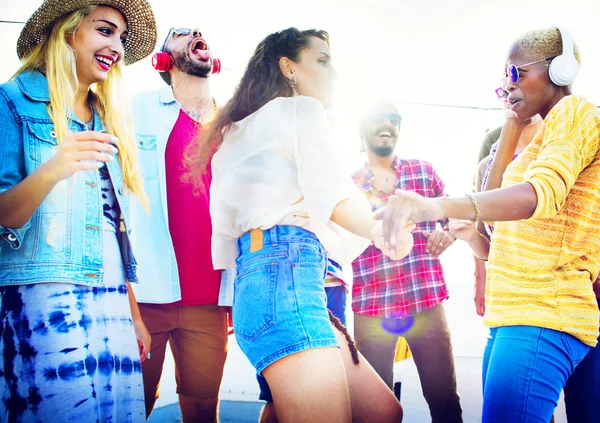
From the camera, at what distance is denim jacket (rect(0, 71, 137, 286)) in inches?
62.6

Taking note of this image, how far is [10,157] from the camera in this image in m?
1.61

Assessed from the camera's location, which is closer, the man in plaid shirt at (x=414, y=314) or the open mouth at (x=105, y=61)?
the open mouth at (x=105, y=61)

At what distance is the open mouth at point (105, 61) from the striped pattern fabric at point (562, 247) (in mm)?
1647

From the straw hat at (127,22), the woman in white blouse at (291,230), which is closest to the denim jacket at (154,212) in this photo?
the straw hat at (127,22)

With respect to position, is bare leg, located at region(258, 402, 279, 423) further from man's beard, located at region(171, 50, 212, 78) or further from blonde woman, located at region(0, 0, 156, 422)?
man's beard, located at region(171, 50, 212, 78)

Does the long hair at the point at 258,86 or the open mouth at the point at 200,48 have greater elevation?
the open mouth at the point at 200,48

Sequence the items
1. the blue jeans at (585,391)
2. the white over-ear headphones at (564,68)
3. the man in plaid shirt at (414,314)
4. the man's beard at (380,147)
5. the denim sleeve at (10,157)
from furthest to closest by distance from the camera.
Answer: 1. the man's beard at (380,147)
2. the man in plaid shirt at (414,314)
3. the white over-ear headphones at (564,68)
4. the blue jeans at (585,391)
5. the denim sleeve at (10,157)

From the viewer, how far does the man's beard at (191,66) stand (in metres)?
2.99

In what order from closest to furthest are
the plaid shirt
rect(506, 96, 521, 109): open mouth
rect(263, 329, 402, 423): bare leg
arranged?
rect(263, 329, 402, 423): bare leg → rect(506, 96, 521, 109): open mouth → the plaid shirt

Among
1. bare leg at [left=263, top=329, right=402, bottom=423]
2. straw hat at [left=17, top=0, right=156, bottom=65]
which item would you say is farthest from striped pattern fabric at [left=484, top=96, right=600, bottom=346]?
straw hat at [left=17, top=0, right=156, bottom=65]

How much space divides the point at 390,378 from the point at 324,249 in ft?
6.46

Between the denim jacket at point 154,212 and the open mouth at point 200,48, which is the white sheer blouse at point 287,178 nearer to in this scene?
the denim jacket at point 154,212

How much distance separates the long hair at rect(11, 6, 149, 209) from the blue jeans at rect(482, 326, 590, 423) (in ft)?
4.98

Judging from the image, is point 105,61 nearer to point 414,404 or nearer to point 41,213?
point 41,213
